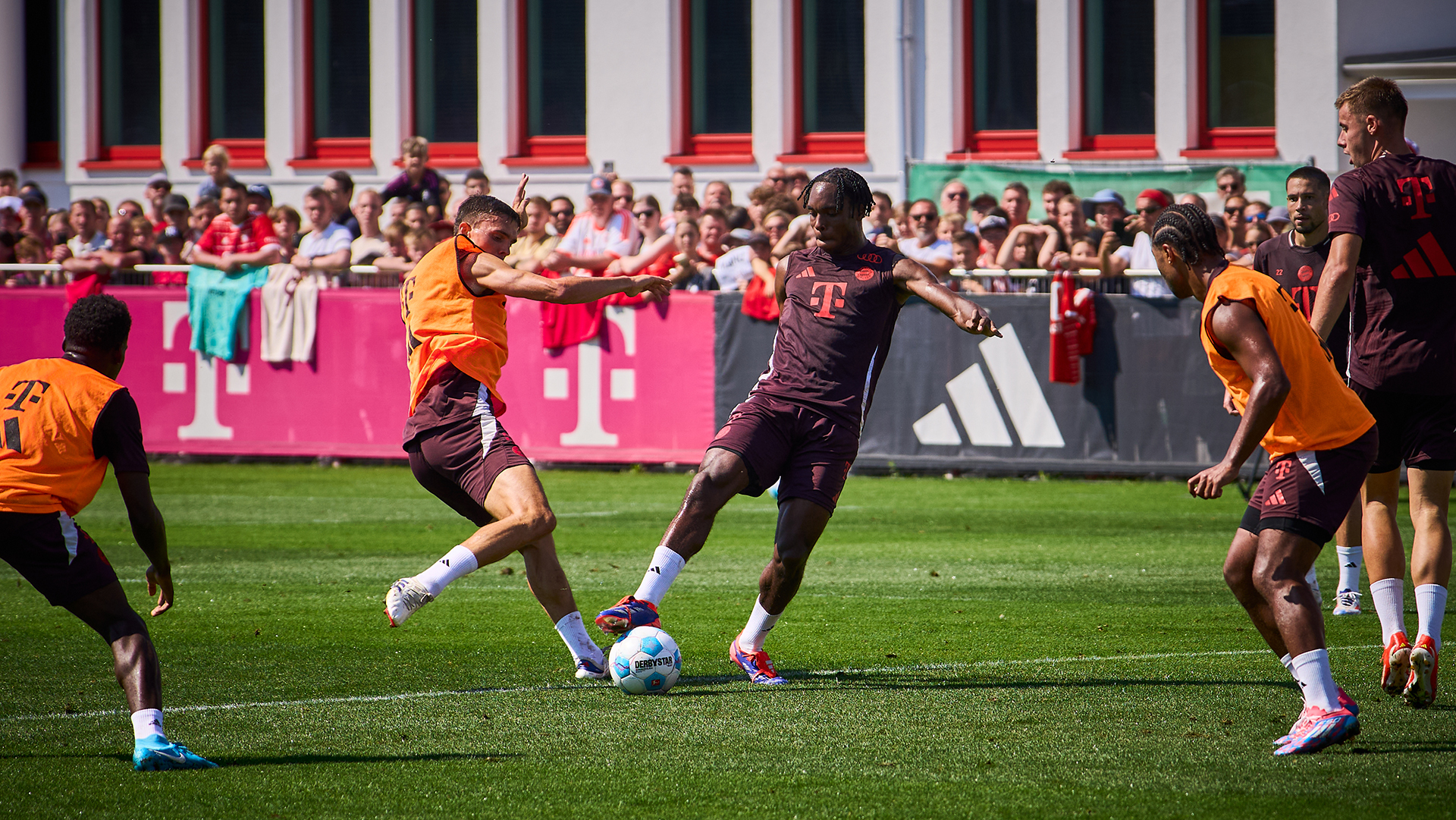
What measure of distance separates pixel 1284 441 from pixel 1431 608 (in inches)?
53.0

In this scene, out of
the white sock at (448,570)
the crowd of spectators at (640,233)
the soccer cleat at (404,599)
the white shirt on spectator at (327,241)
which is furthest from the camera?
the white shirt on spectator at (327,241)

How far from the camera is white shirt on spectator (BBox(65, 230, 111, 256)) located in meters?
19.9

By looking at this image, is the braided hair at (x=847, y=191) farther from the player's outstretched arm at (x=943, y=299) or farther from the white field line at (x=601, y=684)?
the white field line at (x=601, y=684)

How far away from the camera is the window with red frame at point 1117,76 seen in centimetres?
2397

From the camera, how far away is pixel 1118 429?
16016 millimetres

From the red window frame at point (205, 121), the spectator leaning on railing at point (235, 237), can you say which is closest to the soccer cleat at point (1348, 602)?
the spectator leaning on railing at point (235, 237)

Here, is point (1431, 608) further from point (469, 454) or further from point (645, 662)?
point (469, 454)

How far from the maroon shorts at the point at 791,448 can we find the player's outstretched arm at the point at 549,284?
73 centimetres

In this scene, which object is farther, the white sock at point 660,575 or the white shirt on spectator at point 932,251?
the white shirt on spectator at point 932,251

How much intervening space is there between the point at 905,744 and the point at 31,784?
3008 millimetres

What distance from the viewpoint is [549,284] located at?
7156 mm

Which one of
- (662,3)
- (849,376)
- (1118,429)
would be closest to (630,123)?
(662,3)

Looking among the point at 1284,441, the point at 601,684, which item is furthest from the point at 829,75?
the point at 1284,441

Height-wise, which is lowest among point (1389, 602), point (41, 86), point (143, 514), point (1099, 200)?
point (1389, 602)
